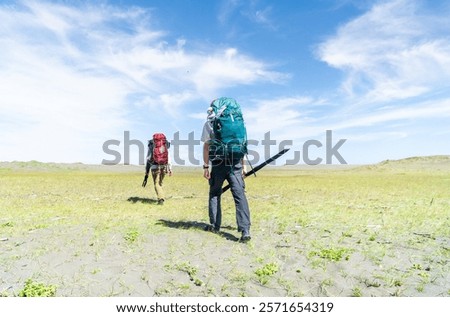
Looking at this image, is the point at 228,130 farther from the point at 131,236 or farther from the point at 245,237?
the point at 131,236

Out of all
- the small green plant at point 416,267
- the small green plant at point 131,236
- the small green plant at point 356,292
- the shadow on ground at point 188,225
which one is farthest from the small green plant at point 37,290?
the small green plant at point 416,267

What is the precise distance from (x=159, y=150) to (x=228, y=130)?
26.5 feet

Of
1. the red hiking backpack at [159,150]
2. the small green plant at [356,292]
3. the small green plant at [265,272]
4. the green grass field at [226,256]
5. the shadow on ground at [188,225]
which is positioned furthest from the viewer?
the red hiking backpack at [159,150]

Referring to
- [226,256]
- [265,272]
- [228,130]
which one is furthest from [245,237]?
[228,130]

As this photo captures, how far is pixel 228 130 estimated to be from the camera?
30.3 feet

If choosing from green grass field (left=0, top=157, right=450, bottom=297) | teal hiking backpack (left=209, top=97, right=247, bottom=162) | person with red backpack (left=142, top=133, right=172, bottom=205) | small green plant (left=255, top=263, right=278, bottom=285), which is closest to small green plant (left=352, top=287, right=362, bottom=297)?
green grass field (left=0, top=157, right=450, bottom=297)

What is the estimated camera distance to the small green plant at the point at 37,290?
6.41 metres

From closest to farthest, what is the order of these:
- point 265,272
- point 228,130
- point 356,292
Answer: point 356,292 < point 265,272 < point 228,130

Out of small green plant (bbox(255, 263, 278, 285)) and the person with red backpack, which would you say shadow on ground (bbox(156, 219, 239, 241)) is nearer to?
small green plant (bbox(255, 263, 278, 285))

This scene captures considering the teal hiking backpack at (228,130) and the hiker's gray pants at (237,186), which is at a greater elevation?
the teal hiking backpack at (228,130)

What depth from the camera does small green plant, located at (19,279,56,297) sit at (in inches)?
252

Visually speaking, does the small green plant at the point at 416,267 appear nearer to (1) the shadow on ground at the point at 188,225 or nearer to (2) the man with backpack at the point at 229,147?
(2) the man with backpack at the point at 229,147

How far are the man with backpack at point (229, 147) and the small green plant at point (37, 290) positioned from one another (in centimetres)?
444
